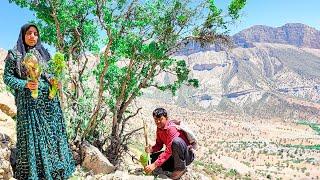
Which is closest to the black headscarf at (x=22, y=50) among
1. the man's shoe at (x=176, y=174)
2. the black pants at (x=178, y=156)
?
the black pants at (x=178, y=156)

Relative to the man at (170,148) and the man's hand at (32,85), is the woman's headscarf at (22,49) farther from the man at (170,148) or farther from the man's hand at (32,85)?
the man at (170,148)

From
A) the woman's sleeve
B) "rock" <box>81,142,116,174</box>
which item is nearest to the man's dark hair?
the woman's sleeve

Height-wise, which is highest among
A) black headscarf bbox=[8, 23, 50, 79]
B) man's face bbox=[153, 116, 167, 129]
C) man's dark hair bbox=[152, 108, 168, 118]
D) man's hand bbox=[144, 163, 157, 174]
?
black headscarf bbox=[8, 23, 50, 79]

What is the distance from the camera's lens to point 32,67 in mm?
5359

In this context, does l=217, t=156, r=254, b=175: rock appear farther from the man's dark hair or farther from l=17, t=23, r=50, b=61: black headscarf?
l=17, t=23, r=50, b=61: black headscarf

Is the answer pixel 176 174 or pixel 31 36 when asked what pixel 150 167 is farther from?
pixel 31 36

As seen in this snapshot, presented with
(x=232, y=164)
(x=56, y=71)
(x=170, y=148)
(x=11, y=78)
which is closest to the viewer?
(x=11, y=78)

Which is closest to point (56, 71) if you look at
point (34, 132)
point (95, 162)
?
point (34, 132)

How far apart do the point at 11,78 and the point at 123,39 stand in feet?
15.2

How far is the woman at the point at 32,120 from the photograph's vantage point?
5.40m

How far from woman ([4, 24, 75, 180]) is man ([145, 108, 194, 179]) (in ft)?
3.91

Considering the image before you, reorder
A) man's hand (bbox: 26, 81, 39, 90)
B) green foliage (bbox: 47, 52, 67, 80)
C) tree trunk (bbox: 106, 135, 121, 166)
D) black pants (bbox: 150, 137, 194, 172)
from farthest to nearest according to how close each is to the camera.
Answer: tree trunk (bbox: 106, 135, 121, 166) → black pants (bbox: 150, 137, 194, 172) → green foliage (bbox: 47, 52, 67, 80) → man's hand (bbox: 26, 81, 39, 90)

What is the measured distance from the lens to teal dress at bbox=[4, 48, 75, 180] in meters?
5.41

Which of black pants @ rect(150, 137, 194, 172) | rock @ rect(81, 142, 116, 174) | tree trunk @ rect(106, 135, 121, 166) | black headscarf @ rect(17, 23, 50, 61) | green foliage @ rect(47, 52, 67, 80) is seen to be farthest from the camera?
tree trunk @ rect(106, 135, 121, 166)
